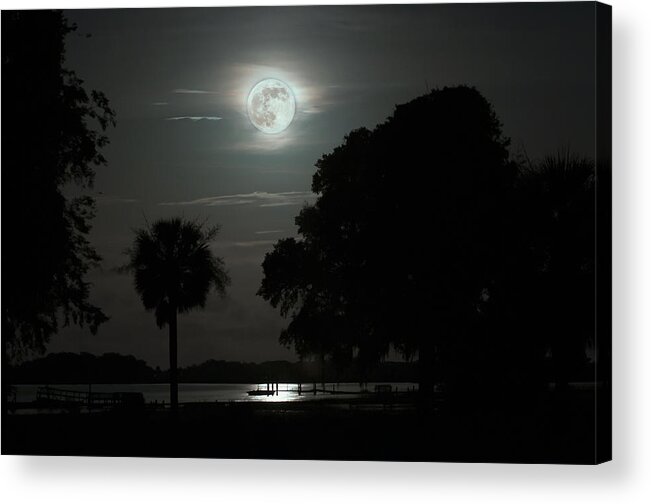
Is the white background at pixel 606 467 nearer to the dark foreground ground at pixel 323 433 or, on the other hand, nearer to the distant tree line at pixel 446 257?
the dark foreground ground at pixel 323 433

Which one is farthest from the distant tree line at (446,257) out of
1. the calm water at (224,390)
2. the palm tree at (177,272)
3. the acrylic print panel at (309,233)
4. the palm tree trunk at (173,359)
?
A: the palm tree trunk at (173,359)

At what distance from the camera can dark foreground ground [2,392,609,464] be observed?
9438mm

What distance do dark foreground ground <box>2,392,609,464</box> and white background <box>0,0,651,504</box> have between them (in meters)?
0.11

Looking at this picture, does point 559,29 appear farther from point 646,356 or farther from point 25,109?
point 25,109

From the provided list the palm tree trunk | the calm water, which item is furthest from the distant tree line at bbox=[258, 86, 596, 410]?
the palm tree trunk

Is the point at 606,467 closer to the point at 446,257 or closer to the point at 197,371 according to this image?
the point at 446,257

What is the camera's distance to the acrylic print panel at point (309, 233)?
9453 mm

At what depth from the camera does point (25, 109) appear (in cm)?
999

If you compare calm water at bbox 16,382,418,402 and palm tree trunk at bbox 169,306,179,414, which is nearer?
calm water at bbox 16,382,418,402

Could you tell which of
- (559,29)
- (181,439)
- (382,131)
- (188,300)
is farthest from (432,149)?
(181,439)

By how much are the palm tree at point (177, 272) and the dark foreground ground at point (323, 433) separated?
0.31 meters

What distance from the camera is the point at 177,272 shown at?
992 centimetres

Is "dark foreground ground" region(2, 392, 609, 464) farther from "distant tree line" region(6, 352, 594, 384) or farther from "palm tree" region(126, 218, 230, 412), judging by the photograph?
"palm tree" region(126, 218, 230, 412)

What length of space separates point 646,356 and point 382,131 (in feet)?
7.82
